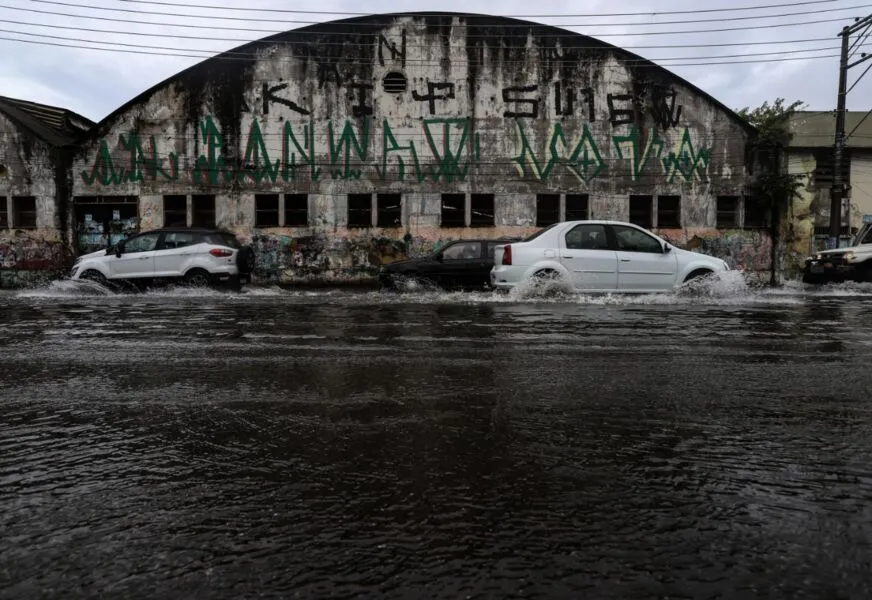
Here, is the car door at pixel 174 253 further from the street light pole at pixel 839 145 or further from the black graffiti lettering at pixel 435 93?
the street light pole at pixel 839 145

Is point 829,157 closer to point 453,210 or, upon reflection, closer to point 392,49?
point 453,210

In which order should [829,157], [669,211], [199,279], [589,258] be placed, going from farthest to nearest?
[829,157] → [669,211] → [199,279] → [589,258]

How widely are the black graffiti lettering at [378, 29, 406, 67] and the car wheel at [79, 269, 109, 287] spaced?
12216mm

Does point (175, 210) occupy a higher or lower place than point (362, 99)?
lower

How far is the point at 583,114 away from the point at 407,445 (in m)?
21.9

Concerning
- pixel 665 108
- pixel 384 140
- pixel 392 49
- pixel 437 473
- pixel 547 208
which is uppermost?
pixel 392 49

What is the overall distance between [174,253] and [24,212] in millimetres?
11137

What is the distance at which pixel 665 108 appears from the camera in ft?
76.6

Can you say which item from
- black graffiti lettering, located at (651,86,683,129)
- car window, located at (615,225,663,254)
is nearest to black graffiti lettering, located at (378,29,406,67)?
black graffiti lettering, located at (651,86,683,129)

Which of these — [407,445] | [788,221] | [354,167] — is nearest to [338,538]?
[407,445]

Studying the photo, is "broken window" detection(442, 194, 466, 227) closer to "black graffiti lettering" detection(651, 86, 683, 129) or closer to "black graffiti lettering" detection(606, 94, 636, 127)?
"black graffiti lettering" detection(606, 94, 636, 127)

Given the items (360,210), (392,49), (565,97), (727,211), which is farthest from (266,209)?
(727,211)

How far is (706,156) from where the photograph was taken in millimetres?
23500

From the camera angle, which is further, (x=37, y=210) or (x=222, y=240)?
(x=37, y=210)
